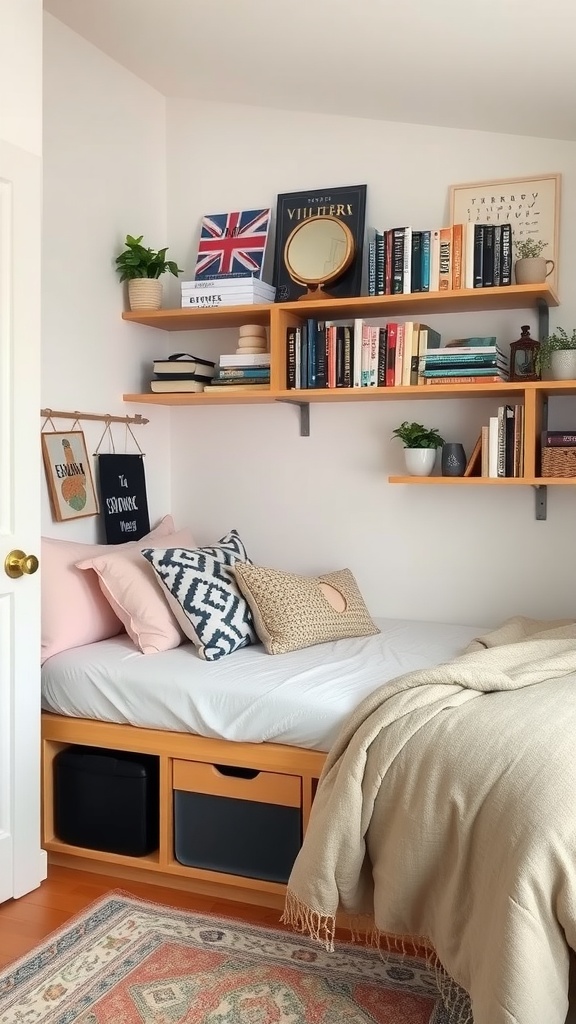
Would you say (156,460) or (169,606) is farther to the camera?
(156,460)

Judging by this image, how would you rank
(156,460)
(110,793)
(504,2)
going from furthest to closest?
(156,460) → (110,793) → (504,2)

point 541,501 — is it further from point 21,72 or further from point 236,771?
point 21,72

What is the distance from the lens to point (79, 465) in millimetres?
3109

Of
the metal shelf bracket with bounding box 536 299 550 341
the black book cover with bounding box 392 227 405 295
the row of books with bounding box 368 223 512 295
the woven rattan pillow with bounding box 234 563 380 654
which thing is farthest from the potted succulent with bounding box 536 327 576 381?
the woven rattan pillow with bounding box 234 563 380 654

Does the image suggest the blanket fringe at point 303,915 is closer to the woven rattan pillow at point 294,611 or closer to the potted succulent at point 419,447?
the woven rattan pillow at point 294,611

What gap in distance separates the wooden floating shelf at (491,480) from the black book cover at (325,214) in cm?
67

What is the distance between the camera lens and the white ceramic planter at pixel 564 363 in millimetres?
2863

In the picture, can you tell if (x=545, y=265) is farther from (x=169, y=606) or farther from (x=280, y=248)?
(x=169, y=606)

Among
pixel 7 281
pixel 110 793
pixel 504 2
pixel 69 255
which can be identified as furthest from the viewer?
pixel 69 255

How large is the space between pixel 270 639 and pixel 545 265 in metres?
1.40

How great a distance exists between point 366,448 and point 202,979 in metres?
1.86

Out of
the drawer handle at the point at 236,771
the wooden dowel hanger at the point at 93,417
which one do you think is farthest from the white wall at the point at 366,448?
the drawer handle at the point at 236,771

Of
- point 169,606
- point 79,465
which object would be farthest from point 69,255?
point 169,606

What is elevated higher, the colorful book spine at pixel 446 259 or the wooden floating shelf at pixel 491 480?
the colorful book spine at pixel 446 259
